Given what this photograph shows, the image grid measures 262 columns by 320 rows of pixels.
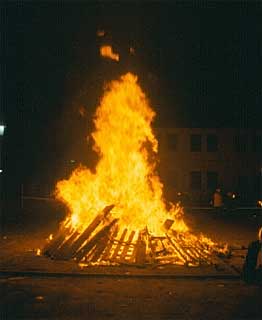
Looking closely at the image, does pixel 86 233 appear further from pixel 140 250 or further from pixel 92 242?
pixel 140 250

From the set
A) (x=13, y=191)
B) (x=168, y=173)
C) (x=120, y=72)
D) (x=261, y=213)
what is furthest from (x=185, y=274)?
(x=13, y=191)

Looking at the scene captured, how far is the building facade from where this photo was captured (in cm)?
4322

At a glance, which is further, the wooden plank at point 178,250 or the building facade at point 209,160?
the building facade at point 209,160

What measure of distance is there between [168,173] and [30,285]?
3249 centimetres

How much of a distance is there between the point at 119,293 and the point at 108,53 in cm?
1197

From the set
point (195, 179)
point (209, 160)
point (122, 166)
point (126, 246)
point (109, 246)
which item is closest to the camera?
point (109, 246)

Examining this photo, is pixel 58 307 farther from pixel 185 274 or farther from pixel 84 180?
pixel 84 180

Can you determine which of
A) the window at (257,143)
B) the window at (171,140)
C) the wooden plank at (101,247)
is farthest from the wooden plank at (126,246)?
the window at (257,143)

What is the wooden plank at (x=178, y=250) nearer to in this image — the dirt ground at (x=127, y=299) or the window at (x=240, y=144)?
the dirt ground at (x=127, y=299)

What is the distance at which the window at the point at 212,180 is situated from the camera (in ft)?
141

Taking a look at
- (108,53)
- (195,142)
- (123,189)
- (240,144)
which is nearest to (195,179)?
(195,142)

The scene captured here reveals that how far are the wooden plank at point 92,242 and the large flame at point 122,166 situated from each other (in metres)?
2.56

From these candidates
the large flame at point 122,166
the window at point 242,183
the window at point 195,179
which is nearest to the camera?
the large flame at point 122,166

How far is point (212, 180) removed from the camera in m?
43.2
